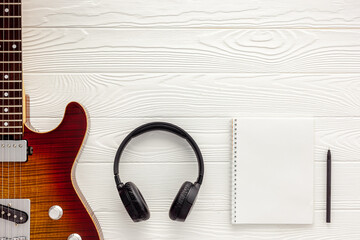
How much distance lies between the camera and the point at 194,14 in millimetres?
990

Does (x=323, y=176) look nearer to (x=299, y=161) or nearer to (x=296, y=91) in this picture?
(x=299, y=161)

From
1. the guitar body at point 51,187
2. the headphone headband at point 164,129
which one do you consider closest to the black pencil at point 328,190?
the headphone headband at point 164,129

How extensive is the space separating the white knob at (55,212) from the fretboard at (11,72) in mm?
218

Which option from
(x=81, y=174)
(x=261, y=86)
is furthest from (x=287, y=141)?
(x=81, y=174)

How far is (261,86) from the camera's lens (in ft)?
3.30

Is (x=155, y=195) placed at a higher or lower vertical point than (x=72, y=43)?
lower

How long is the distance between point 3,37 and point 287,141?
0.87 metres

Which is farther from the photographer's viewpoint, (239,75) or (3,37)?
(239,75)

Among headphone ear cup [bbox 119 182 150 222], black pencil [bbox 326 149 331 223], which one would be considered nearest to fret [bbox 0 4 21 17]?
headphone ear cup [bbox 119 182 150 222]

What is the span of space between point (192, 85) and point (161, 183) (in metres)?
0.32

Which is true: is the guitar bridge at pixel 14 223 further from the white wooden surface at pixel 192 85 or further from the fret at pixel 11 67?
the fret at pixel 11 67

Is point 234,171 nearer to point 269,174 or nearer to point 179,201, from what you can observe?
point 269,174

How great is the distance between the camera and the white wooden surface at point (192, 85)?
0.99 metres

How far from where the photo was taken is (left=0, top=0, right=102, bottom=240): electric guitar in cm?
90
